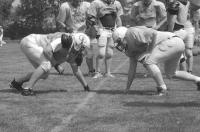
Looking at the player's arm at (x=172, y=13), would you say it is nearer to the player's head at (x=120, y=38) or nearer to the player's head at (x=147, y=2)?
the player's head at (x=147, y=2)

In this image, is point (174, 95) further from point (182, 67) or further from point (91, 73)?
point (91, 73)

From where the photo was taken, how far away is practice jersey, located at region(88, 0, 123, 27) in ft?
37.0

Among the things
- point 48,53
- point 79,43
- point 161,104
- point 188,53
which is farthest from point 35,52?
point 188,53

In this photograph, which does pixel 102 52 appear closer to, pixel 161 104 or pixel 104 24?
pixel 104 24

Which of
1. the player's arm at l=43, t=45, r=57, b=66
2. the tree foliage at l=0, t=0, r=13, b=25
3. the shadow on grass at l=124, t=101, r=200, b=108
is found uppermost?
the player's arm at l=43, t=45, r=57, b=66

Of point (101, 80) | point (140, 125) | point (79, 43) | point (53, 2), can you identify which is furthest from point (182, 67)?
point (53, 2)

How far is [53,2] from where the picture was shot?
202ft

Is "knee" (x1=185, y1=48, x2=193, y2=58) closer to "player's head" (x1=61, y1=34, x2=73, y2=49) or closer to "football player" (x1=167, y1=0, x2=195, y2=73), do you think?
"football player" (x1=167, y1=0, x2=195, y2=73)

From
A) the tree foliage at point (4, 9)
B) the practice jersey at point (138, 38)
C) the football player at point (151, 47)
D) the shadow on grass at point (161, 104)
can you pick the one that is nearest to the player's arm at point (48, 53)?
the football player at point (151, 47)

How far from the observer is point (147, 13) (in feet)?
33.1

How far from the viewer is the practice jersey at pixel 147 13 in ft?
33.1

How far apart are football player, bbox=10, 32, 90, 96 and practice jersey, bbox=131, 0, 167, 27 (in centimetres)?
257

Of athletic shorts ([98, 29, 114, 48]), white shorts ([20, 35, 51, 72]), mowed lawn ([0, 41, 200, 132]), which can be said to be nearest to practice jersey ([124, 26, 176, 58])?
mowed lawn ([0, 41, 200, 132])

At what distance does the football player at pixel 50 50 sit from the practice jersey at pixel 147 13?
257 centimetres
